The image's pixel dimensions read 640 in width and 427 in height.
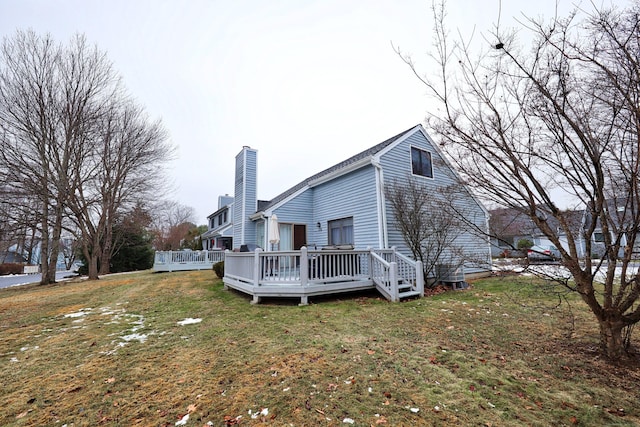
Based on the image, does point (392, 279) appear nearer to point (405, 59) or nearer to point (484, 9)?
point (405, 59)

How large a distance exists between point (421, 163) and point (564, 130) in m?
7.82

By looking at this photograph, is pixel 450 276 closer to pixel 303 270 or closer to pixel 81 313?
pixel 303 270

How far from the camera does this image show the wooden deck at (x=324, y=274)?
21.4 feet

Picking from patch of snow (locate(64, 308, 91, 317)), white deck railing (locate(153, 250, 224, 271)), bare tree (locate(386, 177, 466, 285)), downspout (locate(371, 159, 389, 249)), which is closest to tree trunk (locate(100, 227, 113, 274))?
white deck railing (locate(153, 250, 224, 271))

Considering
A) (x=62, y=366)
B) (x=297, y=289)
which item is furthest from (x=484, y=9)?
(x=62, y=366)

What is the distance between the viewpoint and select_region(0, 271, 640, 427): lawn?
2307 mm

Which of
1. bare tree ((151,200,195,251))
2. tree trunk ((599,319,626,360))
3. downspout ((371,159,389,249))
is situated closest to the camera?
tree trunk ((599,319,626,360))

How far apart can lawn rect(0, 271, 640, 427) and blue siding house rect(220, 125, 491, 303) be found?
274 cm

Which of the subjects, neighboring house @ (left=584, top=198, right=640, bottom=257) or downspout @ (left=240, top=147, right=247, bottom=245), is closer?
neighboring house @ (left=584, top=198, right=640, bottom=257)

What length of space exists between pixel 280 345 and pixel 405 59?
4344 mm

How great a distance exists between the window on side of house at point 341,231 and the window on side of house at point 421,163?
131 inches

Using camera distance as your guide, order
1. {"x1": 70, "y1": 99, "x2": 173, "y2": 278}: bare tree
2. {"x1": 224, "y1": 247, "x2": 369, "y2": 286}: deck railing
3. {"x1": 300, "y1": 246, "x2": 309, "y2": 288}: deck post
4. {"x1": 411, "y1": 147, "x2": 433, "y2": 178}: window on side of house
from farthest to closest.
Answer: {"x1": 70, "y1": 99, "x2": 173, "y2": 278}: bare tree, {"x1": 411, "y1": 147, "x2": 433, "y2": 178}: window on side of house, {"x1": 224, "y1": 247, "x2": 369, "y2": 286}: deck railing, {"x1": 300, "y1": 246, "x2": 309, "y2": 288}: deck post

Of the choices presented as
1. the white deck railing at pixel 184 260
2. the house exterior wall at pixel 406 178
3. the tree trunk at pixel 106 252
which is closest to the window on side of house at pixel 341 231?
the house exterior wall at pixel 406 178

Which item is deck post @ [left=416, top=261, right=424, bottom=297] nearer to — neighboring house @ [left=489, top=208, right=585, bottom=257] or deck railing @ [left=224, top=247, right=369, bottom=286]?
deck railing @ [left=224, top=247, right=369, bottom=286]
